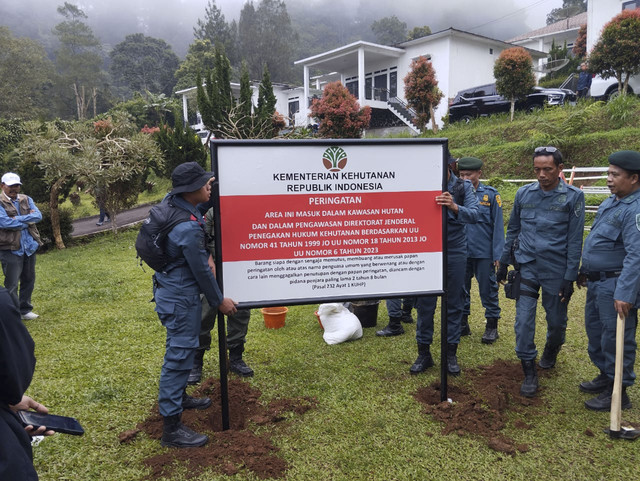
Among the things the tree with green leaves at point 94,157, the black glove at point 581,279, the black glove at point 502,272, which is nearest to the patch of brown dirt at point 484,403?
the black glove at point 502,272

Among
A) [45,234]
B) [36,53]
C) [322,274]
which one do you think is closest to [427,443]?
[322,274]

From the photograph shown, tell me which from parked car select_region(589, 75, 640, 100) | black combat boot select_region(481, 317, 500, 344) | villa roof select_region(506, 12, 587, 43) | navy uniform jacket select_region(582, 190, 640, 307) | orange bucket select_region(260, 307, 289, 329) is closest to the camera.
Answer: navy uniform jacket select_region(582, 190, 640, 307)

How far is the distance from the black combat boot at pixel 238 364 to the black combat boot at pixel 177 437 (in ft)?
3.65

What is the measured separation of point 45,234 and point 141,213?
18.1 feet

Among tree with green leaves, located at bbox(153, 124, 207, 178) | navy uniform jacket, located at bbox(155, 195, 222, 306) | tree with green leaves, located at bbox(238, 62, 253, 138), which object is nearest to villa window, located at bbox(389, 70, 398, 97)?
tree with green leaves, located at bbox(238, 62, 253, 138)

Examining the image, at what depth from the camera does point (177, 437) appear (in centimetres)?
296

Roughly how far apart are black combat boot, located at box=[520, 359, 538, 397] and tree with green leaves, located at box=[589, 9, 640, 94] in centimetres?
1426

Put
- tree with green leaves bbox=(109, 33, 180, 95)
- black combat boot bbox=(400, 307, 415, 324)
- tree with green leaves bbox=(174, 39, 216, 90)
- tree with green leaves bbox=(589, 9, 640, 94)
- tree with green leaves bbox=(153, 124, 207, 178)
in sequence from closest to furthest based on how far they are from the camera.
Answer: black combat boot bbox=(400, 307, 415, 324) < tree with green leaves bbox=(589, 9, 640, 94) < tree with green leaves bbox=(153, 124, 207, 178) < tree with green leaves bbox=(174, 39, 216, 90) < tree with green leaves bbox=(109, 33, 180, 95)

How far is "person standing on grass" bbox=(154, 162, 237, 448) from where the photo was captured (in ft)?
9.47

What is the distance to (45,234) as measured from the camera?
12391 millimetres

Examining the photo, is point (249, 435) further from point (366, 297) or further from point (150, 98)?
point (150, 98)

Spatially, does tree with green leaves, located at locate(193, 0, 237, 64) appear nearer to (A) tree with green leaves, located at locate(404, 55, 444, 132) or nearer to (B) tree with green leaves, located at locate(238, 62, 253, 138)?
(B) tree with green leaves, located at locate(238, 62, 253, 138)

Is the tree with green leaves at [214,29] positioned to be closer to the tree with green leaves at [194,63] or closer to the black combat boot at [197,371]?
the tree with green leaves at [194,63]

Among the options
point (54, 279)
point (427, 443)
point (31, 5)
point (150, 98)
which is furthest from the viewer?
point (31, 5)
